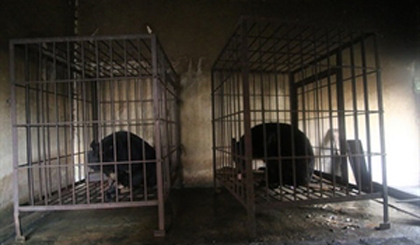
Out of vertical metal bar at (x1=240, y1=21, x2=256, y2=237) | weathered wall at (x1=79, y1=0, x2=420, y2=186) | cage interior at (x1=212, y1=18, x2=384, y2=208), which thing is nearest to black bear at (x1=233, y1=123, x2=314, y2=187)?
cage interior at (x1=212, y1=18, x2=384, y2=208)

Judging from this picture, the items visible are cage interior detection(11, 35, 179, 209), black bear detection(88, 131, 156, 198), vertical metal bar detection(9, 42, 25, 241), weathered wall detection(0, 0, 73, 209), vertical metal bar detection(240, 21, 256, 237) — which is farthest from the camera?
black bear detection(88, 131, 156, 198)

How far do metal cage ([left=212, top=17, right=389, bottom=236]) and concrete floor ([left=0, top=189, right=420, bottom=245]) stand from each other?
0.75ft

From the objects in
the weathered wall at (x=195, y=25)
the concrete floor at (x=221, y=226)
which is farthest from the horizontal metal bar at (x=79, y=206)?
the weathered wall at (x=195, y=25)

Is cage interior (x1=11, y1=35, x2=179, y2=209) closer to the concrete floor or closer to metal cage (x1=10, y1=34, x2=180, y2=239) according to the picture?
metal cage (x1=10, y1=34, x2=180, y2=239)

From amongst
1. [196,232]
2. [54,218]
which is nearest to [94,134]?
[54,218]

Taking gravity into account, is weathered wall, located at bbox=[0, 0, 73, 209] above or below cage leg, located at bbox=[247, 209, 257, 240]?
above

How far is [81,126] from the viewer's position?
3729 mm

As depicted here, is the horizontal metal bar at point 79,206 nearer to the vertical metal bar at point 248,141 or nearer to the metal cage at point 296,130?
the vertical metal bar at point 248,141

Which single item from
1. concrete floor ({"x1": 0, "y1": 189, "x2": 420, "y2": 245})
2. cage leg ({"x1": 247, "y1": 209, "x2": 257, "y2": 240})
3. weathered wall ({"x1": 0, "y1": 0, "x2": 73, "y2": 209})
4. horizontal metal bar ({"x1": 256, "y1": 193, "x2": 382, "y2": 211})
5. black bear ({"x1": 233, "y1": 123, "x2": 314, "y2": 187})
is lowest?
concrete floor ({"x1": 0, "y1": 189, "x2": 420, "y2": 245})

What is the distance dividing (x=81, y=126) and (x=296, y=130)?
3281 millimetres

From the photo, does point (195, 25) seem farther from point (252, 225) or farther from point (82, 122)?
point (252, 225)

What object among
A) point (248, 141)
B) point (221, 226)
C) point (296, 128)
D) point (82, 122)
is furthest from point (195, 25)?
point (221, 226)

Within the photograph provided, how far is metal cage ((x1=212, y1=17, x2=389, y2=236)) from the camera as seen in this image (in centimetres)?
256

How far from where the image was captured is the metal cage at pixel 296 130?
256cm
